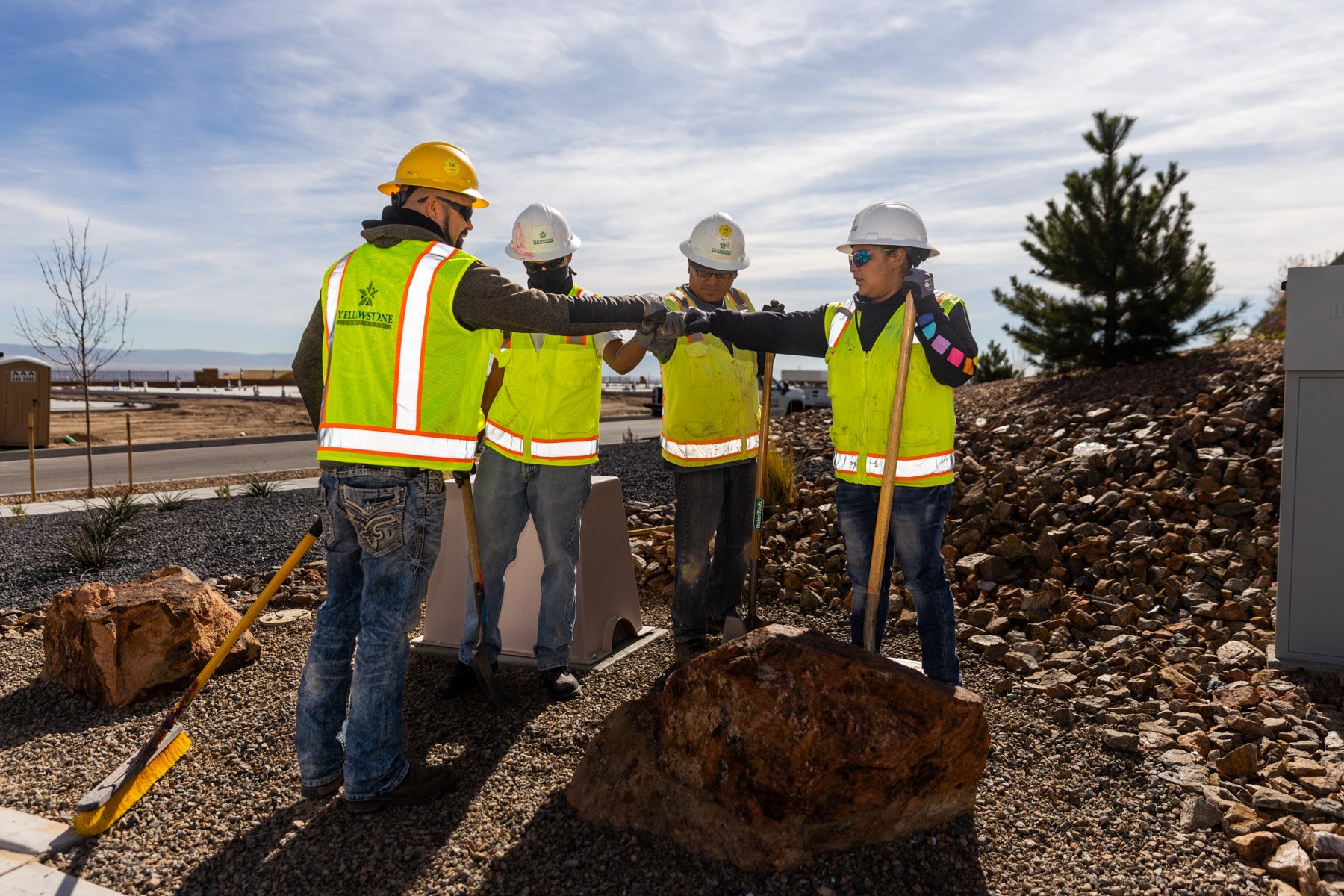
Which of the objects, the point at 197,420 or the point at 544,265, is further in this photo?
the point at 197,420

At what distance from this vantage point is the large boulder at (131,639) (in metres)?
4.47

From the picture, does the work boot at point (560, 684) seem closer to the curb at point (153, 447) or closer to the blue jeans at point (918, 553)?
the blue jeans at point (918, 553)

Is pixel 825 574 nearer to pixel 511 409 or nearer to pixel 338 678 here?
pixel 511 409

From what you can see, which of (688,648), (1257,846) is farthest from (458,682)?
(1257,846)

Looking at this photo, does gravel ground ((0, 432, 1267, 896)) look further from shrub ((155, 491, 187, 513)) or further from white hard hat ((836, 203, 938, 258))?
shrub ((155, 491, 187, 513))

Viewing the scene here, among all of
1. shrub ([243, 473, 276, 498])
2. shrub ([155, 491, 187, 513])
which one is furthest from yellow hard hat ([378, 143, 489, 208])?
shrub ([243, 473, 276, 498])

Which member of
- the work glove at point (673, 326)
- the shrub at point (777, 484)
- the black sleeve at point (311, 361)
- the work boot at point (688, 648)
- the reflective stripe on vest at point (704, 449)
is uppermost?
the work glove at point (673, 326)

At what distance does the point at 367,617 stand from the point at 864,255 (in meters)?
2.32

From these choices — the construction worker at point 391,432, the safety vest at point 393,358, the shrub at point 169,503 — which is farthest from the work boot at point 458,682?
the shrub at point 169,503

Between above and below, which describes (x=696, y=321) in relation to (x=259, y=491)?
above

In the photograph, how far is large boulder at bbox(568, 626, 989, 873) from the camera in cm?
287

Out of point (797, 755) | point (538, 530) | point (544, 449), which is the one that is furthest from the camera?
point (538, 530)

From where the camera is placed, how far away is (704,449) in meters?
4.55

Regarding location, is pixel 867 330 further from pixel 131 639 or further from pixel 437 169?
pixel 131 639
